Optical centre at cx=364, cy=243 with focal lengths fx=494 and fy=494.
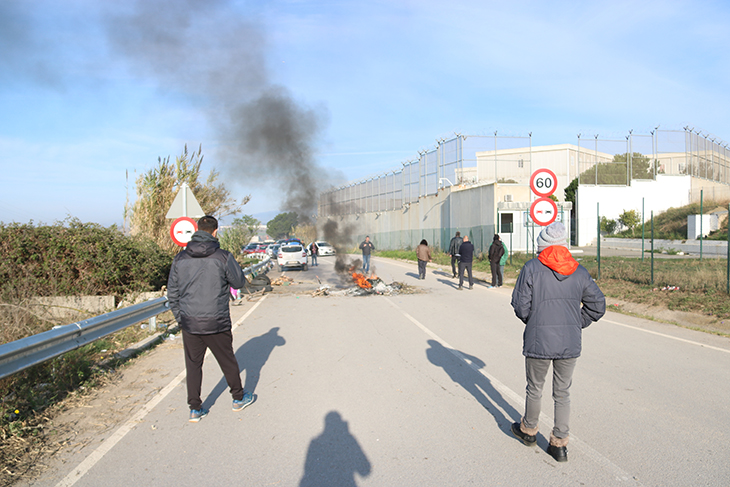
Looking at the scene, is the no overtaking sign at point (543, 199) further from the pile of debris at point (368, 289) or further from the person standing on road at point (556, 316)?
the person standing on road at point (556, 316)

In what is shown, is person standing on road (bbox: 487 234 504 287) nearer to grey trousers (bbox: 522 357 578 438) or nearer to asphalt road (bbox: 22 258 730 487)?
asphalt road (bbox: 22 258 730 487)

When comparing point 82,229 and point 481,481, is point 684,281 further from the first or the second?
point 82,229

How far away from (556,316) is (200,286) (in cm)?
316

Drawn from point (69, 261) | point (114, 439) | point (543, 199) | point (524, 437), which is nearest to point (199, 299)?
point (114, 439)

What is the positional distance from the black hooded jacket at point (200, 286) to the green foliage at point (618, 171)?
40401 mm

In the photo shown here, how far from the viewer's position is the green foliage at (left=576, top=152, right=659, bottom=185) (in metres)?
39.6

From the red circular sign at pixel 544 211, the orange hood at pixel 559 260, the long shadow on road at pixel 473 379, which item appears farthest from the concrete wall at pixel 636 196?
the orange hood at pixel 559 260

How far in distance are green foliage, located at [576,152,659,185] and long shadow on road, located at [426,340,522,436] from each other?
120ft

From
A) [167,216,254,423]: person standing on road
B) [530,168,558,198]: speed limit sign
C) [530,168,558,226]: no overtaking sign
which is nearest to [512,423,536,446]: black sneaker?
[167,216,254,423]: person standing on road

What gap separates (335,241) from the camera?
29656 millimetres

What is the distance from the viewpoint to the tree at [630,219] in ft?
124

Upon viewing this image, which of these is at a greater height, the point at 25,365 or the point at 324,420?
the point at 25,365

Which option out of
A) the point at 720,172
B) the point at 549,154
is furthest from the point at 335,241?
the point at 720,172

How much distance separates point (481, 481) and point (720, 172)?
5335cm
